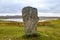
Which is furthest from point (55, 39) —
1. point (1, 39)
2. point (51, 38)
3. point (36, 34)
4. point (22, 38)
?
point (1, 39)

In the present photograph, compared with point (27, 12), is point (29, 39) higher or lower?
lower

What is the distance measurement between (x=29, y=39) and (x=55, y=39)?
260 centimetres

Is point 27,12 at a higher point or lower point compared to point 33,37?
higher

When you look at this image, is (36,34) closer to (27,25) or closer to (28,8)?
(27,25)

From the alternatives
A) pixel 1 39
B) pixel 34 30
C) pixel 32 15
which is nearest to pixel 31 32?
pixel 34 30

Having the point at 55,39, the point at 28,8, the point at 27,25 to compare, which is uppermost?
the point at 28,8

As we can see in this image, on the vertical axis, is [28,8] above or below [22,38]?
above

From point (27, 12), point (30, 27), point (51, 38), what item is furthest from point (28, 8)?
point (51, 38)

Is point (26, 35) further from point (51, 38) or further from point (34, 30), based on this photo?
point (51, 38)

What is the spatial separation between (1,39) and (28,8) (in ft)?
12.5

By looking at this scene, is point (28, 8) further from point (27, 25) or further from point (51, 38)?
point (51, 38)

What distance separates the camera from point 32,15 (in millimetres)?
20906

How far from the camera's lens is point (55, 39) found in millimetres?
20906

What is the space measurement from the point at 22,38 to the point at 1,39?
1.95 m
